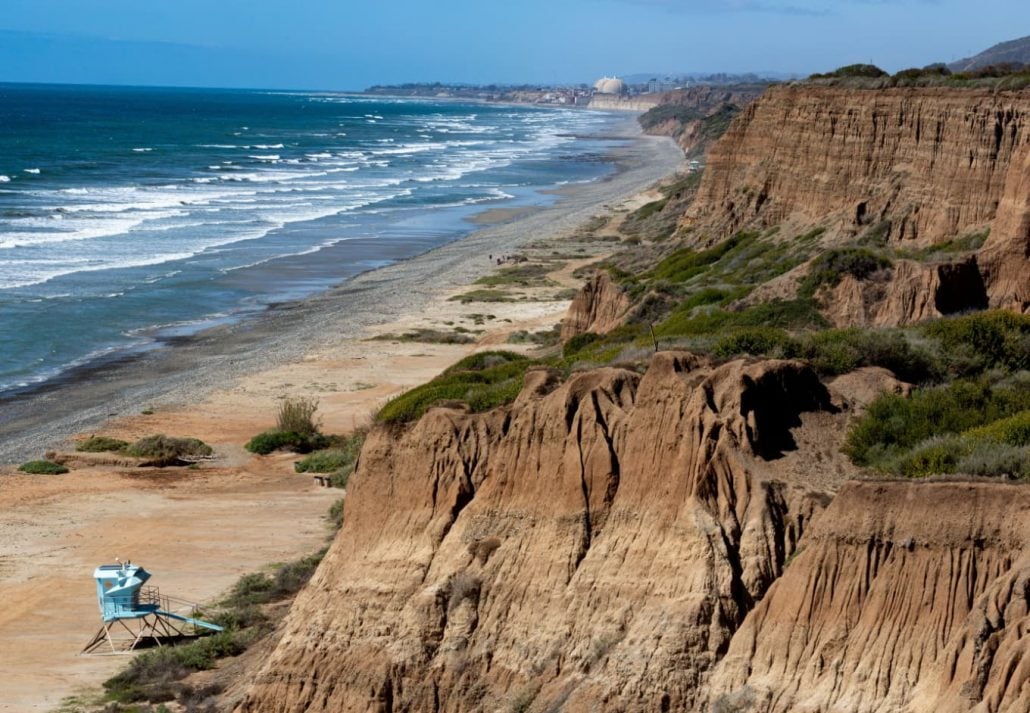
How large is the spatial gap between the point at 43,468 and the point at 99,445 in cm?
226

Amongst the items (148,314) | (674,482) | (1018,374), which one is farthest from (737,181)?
(674,482)

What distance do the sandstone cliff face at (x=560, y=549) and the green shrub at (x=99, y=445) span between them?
19052 mm

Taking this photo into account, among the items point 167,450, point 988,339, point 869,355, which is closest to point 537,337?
point 167,450

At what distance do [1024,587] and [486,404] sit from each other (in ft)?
24.5

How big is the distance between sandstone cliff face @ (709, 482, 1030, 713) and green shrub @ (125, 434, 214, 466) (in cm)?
2236

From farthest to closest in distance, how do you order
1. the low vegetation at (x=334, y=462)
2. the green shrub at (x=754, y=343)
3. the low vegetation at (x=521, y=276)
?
the low vegetation at (x=521, y=276)
the low vegetation at (x=334, y=462)
the green shrub at (x=754, y=343)

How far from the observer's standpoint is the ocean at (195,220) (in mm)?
53031

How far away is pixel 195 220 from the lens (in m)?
84.2

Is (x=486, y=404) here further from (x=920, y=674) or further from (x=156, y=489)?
(x=156, y=489)

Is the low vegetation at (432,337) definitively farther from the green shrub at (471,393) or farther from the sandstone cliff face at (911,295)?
the green shrub at (471,393)

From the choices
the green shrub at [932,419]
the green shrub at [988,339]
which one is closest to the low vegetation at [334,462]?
the green shrub at [988,339]

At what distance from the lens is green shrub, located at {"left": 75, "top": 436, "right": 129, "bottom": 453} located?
3409 centimetres

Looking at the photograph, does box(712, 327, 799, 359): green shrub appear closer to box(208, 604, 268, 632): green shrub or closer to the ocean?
box(208, 604, 268, 632): green shrub

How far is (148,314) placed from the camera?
54094mm
